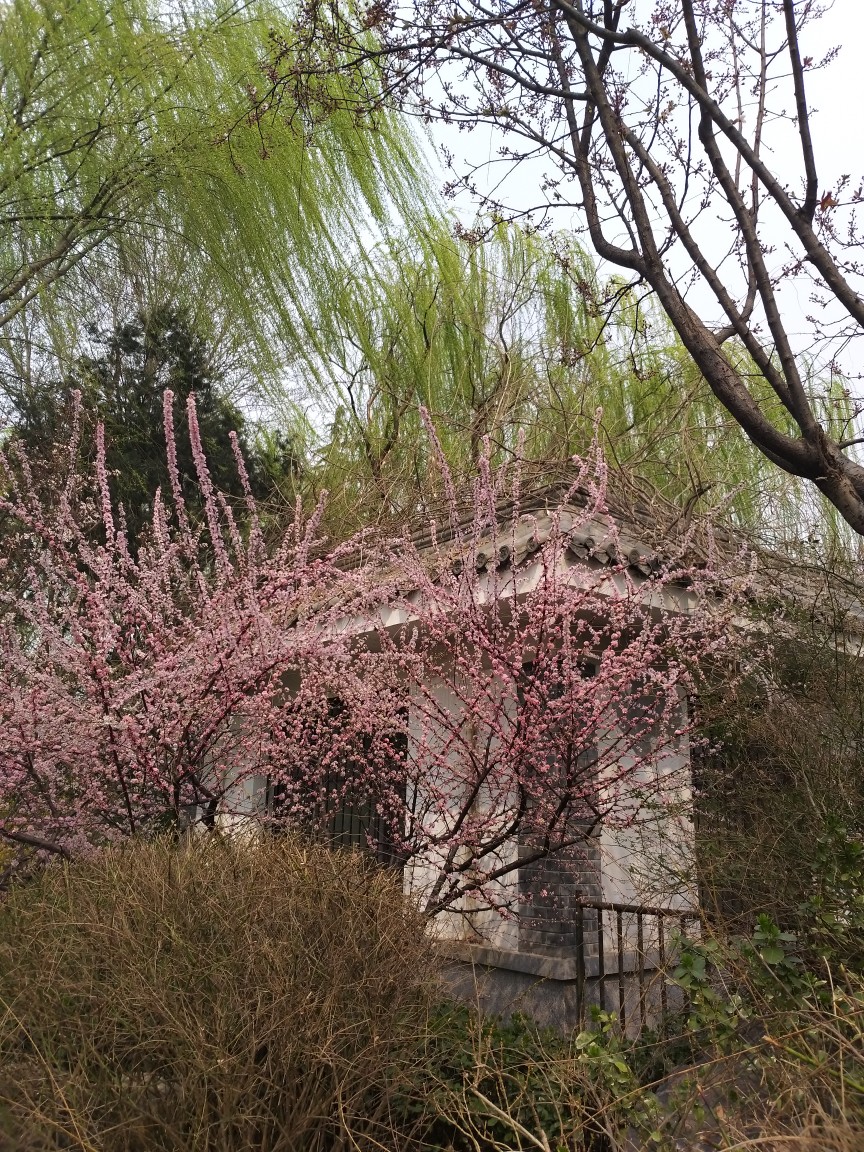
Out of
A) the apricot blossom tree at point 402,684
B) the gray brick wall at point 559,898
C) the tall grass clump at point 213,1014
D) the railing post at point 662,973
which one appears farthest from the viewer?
A: the gray brick wall at point 559,898

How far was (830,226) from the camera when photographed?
493cm

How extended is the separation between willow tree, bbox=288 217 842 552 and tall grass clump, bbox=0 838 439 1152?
17.4 ft

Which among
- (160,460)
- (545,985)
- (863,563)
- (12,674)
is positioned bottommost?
(545,985)

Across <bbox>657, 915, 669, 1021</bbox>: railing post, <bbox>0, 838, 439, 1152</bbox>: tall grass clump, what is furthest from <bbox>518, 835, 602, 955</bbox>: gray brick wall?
<bbox>0, 838, 439, 1152</bbox>: tall grass clump

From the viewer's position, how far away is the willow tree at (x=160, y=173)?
945 cm

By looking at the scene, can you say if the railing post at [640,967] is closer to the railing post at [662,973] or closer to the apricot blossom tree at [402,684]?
the railing post at [662,973]

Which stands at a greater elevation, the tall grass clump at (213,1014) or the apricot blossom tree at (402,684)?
the apricot blossom tree at (402,684)

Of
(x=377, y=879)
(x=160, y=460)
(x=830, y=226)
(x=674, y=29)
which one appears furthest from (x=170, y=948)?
(x=160, y=460)

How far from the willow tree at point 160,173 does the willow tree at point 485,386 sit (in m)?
0.76

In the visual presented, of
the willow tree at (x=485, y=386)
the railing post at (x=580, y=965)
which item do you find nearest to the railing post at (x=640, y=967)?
the railing post at (x=580, y=965)

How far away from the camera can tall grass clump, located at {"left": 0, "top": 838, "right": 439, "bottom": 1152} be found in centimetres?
304

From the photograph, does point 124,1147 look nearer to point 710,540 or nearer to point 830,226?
point 710,540

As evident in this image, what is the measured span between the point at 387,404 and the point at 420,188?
9.38ft

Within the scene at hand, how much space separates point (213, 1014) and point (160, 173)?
8.95 m
